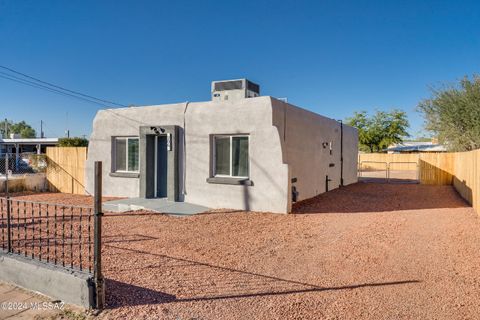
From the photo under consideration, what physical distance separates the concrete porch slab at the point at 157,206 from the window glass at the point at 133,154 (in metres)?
1.82

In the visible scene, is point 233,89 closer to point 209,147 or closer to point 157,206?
point 209,147

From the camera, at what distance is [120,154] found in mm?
12312

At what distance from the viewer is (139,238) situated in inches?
258

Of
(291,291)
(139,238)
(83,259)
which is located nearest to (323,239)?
(291,291)

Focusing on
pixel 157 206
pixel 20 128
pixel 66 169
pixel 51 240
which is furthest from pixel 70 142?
pixel 20 128

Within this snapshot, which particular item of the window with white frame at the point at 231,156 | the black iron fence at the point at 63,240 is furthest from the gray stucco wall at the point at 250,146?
the black iron fence at the point at 63,240

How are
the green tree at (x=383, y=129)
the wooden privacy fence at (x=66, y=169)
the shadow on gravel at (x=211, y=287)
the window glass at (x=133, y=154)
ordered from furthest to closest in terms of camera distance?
the green tree at (x=383, y=129)
the wooden privacy fence at (x=66, y=169)
the window glass at (x=133, y=154)
the shadow on gravel at (x=211, y=287)

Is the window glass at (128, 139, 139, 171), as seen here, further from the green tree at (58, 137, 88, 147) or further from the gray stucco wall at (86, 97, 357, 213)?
the green tree at (58, 137, 88, 147)

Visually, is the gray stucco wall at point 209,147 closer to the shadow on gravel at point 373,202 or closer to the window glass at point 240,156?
the window glass at point 240,156

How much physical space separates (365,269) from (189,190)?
6.87m

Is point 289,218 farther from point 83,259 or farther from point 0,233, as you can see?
point 0,233

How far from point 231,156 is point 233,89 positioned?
264 cm

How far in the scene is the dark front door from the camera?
1120 cm

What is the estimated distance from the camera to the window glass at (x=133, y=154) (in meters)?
11.9
